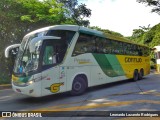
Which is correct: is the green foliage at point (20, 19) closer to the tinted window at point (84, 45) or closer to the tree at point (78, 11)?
the tree at point (78, 11)

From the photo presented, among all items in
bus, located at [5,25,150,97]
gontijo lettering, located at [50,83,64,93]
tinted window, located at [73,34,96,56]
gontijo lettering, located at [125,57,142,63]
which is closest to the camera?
bus, located at [5,25,150,97]

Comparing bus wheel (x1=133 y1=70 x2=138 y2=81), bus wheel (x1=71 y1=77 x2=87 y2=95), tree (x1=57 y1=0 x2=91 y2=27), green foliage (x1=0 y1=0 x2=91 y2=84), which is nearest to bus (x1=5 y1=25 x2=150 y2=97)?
bus wheel (x1=71 y1=77 x2=87 y2=95)

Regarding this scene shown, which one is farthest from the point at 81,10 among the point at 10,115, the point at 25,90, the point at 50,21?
the point at 10,115

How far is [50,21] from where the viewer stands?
18.6m

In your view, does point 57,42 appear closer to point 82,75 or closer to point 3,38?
point 82,75

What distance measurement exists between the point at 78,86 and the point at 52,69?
1906 mm

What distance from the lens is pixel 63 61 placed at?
31.8 ft

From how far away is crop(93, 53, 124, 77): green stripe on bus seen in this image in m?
12.3

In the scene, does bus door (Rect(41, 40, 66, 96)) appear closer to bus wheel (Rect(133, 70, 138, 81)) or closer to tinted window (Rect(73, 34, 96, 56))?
tinted window (Rect(73, 34, 96, 56))

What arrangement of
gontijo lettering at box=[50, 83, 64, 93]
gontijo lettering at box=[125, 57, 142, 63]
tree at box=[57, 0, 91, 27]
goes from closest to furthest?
gontijo lettering at box=[50, 83, 64, 93], gontijo lettering at box=[125, 57, 142, 63], tree at box=[57, 0, 91, 27]

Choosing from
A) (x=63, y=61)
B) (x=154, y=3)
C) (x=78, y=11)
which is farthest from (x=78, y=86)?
(x=154, y=3)

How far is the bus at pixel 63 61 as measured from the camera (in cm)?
873

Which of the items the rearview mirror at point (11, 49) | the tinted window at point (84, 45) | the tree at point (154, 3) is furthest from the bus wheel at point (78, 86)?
the tree at point (154, 3)

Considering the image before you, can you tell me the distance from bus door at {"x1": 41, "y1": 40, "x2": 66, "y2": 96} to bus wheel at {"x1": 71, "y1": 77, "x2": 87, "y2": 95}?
824 millimetres
